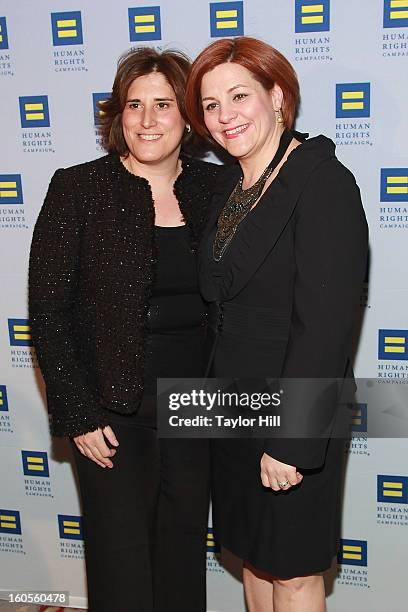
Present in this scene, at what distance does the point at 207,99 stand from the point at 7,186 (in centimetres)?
99

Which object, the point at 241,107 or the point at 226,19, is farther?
the point at 226,19

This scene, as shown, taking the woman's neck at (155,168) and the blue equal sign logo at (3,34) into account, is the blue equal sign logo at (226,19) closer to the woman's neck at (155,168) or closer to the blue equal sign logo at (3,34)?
the woman's neck at (155,168)

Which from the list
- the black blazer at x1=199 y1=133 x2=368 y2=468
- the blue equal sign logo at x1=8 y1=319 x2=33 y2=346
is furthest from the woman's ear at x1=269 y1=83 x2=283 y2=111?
the blue equal sign logo at x1=8 y1=319 x2=33 y2=346

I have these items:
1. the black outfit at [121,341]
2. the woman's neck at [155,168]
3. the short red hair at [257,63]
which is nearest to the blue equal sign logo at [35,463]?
the black outfit at [121,341]

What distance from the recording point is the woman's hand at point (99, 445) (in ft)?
6.43

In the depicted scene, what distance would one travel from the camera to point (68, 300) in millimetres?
1942

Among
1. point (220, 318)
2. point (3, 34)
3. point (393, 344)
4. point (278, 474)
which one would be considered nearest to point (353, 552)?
point (393, 344)

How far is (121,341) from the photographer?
191cm

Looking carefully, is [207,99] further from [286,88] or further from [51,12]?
[51,12]

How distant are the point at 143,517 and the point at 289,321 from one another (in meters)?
0.73

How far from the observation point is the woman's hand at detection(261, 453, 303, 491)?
1.70 m

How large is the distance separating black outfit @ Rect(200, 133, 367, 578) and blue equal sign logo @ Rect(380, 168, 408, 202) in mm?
507

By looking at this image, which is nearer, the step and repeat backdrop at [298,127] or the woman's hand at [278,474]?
the woman's hand at [278,474]

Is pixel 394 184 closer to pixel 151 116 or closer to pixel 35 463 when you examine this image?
pixel 151 116
